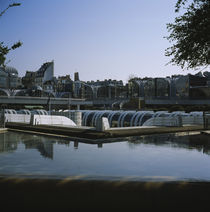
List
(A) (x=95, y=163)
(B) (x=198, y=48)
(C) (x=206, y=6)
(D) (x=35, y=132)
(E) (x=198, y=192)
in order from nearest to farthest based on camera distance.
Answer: (E) (x=198, y=192), (A) (x=95, y=163), (C) (x=206, y=6), (B) (x=198, y=48), (D) (x=35, y=132)

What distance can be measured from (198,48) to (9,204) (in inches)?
386

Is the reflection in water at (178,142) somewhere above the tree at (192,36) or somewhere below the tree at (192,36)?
below

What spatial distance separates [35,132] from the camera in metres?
20.2

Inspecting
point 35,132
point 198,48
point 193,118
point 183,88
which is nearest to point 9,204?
point 198,48

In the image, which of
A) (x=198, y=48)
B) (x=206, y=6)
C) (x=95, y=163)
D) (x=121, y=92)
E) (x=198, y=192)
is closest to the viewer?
(x=198, y=192)

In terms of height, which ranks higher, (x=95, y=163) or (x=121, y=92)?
(x=121, y=92)

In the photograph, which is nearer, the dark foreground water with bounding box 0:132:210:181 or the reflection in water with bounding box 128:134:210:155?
the dark foreground water with bounding box 0:132:210:181

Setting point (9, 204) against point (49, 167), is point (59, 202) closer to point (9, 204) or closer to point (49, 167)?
point (9, 204)

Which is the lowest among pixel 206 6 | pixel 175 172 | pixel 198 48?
pixel 175 172

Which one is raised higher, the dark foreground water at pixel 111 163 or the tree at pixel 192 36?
the tree at pixel 192 36

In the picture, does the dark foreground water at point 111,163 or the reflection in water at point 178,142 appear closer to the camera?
the dark foreground water at point 111,163

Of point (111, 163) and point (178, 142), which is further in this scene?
point (178, 142)

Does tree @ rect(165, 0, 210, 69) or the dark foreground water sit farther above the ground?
tree @ rect(165, 0, 210, 69)

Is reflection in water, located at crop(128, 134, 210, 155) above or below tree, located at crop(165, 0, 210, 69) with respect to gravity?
below
